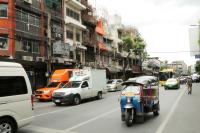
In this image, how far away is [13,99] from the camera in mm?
9570

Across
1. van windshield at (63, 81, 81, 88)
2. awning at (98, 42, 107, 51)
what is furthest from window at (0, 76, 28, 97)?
awning at (98, 42, 107, 51)

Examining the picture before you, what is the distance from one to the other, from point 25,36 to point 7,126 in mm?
23133

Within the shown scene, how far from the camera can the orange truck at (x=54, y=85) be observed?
26638mm

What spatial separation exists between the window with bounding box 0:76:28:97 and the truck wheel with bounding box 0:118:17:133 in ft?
2.57

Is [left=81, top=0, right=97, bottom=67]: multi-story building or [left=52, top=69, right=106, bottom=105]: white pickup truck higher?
[left=81, top=0, right=97, bottom=67]: multi-story building

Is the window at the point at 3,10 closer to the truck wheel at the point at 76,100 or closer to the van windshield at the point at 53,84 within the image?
the van windshield at the point at 53,84

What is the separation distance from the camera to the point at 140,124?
12445mm

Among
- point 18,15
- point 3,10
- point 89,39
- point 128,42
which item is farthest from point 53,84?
point 128,42

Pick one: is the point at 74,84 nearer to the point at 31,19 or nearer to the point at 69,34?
the point at 31,19

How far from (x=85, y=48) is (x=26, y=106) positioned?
35.0 meters

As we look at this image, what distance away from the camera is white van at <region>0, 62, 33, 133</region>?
9.27 m

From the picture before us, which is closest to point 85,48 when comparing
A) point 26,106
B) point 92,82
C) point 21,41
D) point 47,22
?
point 47,22

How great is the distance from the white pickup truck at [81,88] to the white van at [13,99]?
11010 mm

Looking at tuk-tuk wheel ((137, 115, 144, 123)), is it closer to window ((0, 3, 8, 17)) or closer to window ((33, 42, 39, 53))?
window ((0, 3, 8, 17))
